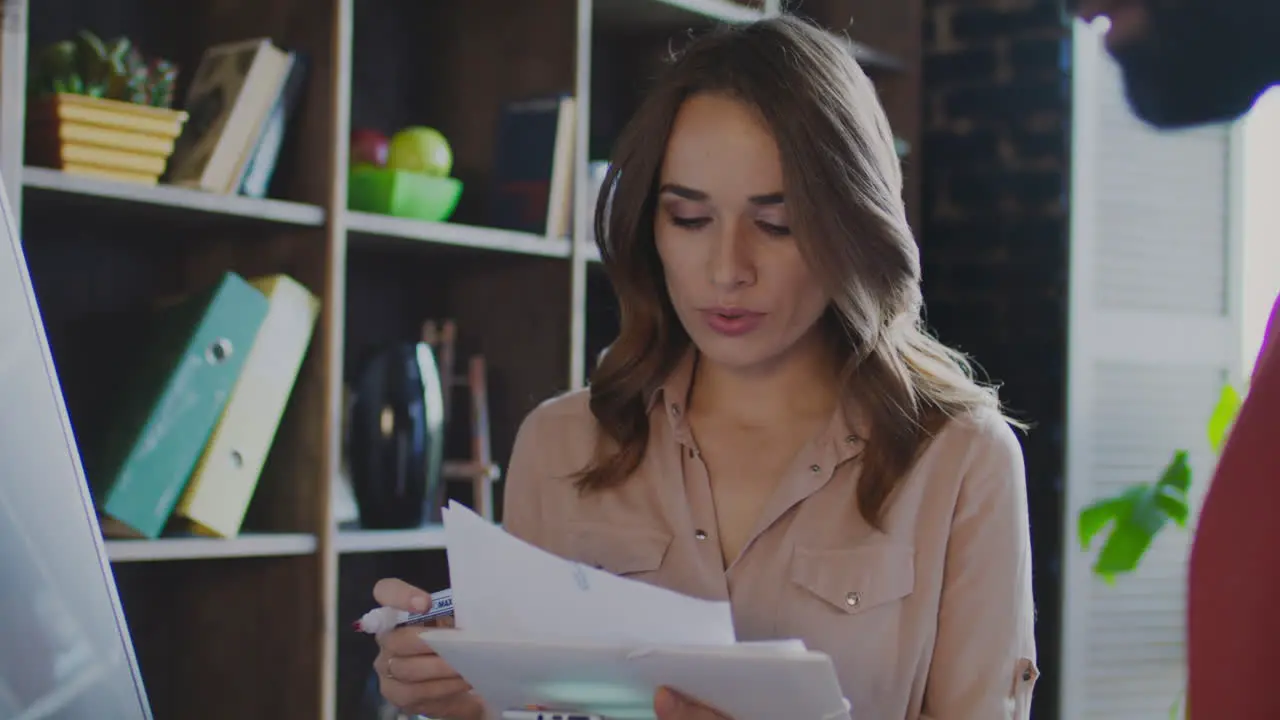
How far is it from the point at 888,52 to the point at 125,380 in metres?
2.11

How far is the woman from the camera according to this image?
5.08 ft

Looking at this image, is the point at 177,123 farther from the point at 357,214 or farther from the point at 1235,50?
the point at 1235,50

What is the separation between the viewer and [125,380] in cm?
214

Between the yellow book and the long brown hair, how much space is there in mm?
600

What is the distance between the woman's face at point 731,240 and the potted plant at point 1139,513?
1.75m

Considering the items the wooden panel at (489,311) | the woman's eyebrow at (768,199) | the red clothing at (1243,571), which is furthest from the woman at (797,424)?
the red clothing at (1243,571)

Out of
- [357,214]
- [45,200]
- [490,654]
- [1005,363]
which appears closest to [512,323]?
[357,214]

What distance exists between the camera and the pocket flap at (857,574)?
157 centimetres

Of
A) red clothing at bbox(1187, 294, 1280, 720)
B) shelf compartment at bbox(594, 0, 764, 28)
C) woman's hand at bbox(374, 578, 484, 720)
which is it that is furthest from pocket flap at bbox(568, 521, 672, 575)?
shelf compartment at bbox(594, 0, 764, 28)

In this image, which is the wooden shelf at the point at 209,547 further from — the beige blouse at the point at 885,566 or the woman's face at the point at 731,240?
the woman's face at the point at 731,240

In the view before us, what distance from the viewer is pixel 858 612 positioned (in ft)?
5.16

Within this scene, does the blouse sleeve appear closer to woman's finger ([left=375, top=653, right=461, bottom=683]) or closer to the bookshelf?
woman's finger ([left=375, top=653, right=461, bottom=683])

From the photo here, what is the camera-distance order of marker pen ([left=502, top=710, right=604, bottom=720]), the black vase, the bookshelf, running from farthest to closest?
the black vase < the bookshelf < marker pen ([left=502, top=710, right=604, bottom=720])

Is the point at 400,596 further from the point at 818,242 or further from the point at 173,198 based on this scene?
the point at 173,198
